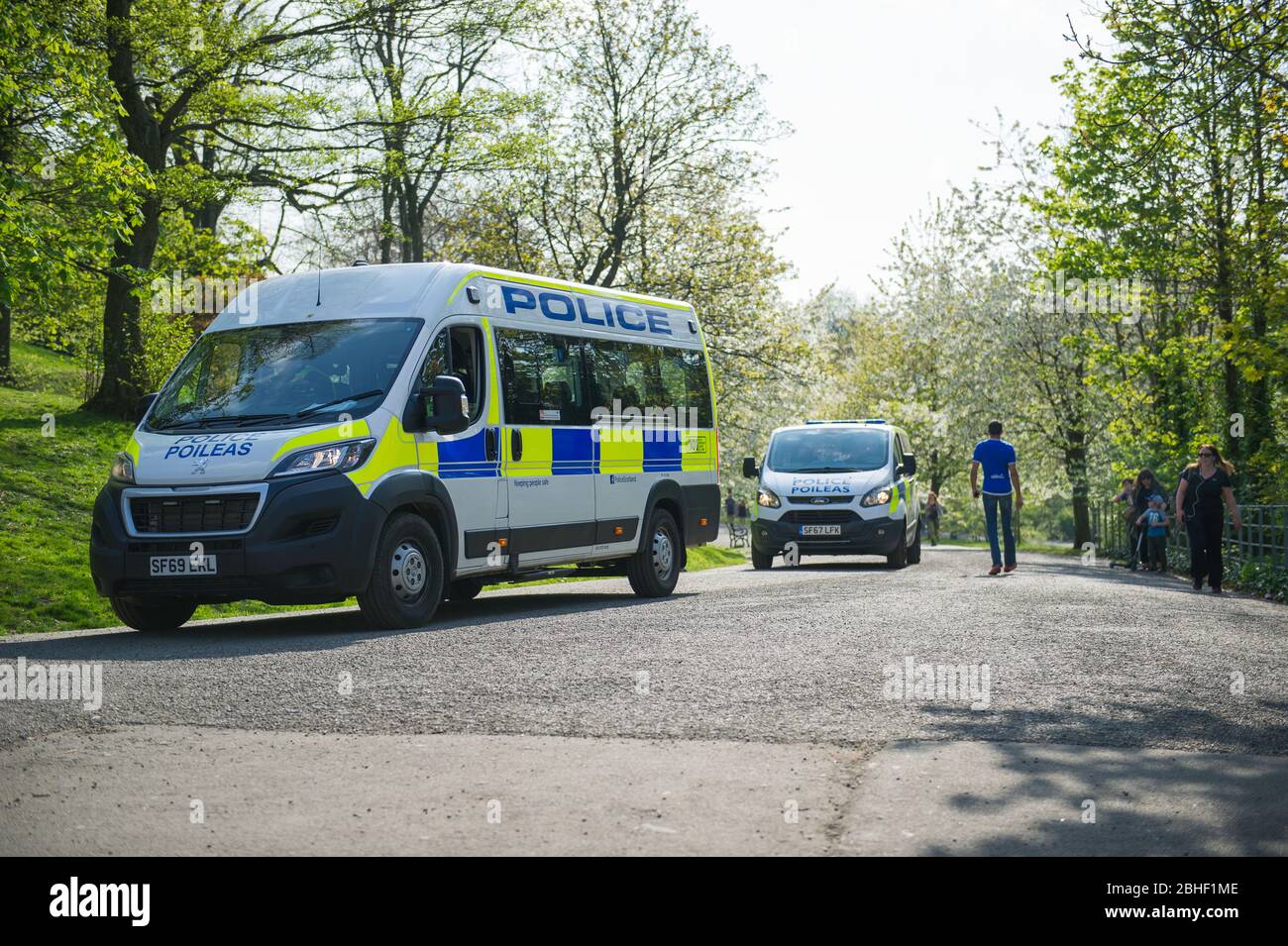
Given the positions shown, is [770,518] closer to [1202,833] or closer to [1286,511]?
[1286,511]

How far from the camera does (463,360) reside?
11.8 metres

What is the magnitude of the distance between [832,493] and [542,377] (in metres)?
9.07

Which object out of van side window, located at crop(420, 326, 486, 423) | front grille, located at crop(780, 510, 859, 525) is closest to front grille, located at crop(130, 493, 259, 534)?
van side window, located at crop(420, 326, 486, 423)

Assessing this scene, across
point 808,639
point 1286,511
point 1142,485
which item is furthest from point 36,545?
point 1142,485

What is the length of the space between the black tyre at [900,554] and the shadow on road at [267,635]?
764 centimetres

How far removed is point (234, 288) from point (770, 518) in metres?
12.4

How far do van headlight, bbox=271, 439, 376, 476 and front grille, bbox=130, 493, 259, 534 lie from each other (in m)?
0.31

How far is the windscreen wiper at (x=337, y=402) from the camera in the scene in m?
10.7

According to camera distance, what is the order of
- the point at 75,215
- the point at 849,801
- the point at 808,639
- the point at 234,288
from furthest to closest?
1. the point at 234,288
2. the point at 75,215
3. the point at 808,639
4. the point at 849,801

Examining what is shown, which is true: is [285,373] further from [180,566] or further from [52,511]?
[52,511]

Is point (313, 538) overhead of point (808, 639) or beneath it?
overhead

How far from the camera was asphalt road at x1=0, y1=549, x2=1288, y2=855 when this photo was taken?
471 centimetres

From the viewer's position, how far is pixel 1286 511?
1884cm

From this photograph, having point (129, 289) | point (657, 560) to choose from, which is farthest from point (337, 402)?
point (129, 289)
